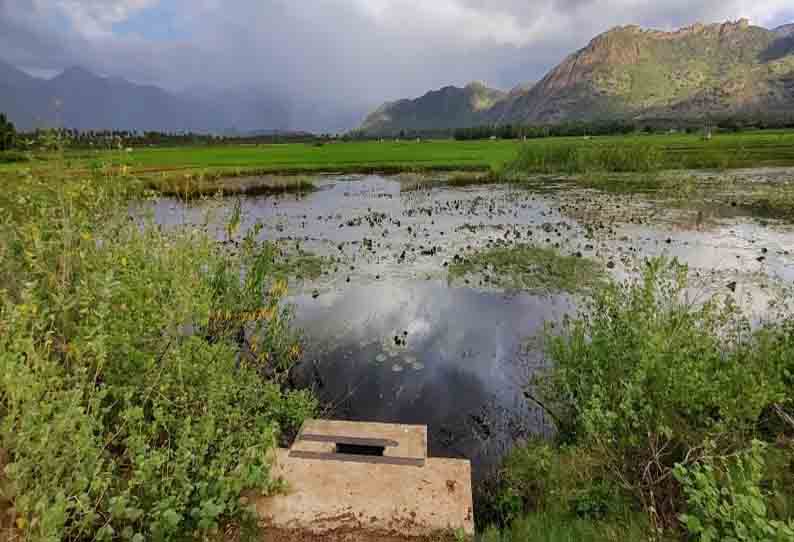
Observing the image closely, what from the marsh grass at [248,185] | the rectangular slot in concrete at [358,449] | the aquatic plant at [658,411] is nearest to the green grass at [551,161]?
the marsh grass at [248,185]

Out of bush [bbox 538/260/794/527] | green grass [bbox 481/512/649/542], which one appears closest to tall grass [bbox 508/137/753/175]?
bush [bbox 538/260/794/527]

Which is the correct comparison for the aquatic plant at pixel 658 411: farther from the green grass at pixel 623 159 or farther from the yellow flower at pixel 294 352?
the green grass at pixel 623 159

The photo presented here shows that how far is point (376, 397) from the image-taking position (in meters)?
7.62

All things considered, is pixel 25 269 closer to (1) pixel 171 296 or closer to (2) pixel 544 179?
→ (1) pixel 171 296

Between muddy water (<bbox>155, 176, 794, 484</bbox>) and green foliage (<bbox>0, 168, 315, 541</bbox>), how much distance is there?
1.94m

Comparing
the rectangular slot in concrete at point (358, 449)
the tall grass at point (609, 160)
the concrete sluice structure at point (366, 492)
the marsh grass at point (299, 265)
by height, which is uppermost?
the tall grass at point (609, 160)

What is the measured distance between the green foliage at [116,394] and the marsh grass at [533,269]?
25.0 feet

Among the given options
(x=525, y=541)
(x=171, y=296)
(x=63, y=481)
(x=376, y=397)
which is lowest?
(x=376, y=397)

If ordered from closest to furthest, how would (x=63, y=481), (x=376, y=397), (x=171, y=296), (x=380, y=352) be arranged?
(x=63, y=481) < (x=171, y=296) < (x=376, y=397) < (x=380, y=352)

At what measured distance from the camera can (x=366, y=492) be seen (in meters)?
4.50

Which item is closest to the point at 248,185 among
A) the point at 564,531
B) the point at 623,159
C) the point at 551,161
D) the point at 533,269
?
the point at 551,161

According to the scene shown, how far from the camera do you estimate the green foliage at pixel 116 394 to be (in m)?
3.15

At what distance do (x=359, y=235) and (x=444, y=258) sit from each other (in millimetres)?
4851

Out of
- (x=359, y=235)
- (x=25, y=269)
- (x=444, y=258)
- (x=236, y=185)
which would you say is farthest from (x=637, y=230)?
(x=236, y=185)
